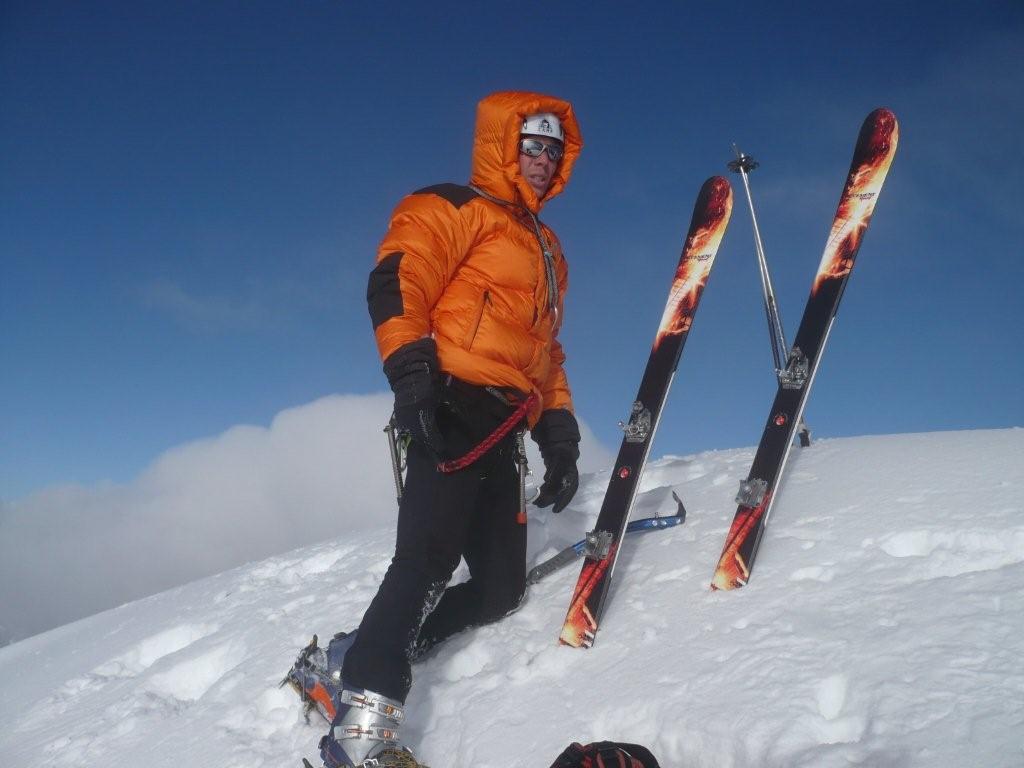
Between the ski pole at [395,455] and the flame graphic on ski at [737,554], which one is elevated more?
the ski pole at [395,455]

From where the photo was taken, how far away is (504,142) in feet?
10.5

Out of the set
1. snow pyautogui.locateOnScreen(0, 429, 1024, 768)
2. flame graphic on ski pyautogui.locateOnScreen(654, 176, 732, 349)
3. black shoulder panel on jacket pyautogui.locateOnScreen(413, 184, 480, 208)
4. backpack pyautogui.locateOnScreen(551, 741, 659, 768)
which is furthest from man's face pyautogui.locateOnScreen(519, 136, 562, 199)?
backpack pyautogui.locateOnScreen(551, 741, 659, 768)

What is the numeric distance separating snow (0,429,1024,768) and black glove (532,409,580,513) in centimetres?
54

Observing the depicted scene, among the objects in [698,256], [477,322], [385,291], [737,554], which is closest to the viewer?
[385,291]

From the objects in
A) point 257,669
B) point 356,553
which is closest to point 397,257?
point 257,669

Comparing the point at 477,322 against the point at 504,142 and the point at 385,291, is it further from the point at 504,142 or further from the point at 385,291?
the point at 504,142

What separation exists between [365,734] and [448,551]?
0.78 m

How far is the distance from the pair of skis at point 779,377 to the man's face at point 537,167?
47.3 inches

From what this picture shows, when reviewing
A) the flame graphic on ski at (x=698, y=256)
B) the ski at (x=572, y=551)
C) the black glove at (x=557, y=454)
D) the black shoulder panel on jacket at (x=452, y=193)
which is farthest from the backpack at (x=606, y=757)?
the flame graphic on ski at (x=698, y=256)

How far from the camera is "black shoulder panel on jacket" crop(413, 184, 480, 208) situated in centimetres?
288

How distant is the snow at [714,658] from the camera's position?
1.90 m

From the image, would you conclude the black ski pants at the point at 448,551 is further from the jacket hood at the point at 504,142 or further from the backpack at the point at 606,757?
the jacket hood at the point at 504,142

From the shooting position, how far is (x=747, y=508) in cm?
320

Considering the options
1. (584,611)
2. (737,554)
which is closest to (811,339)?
(737,554)
